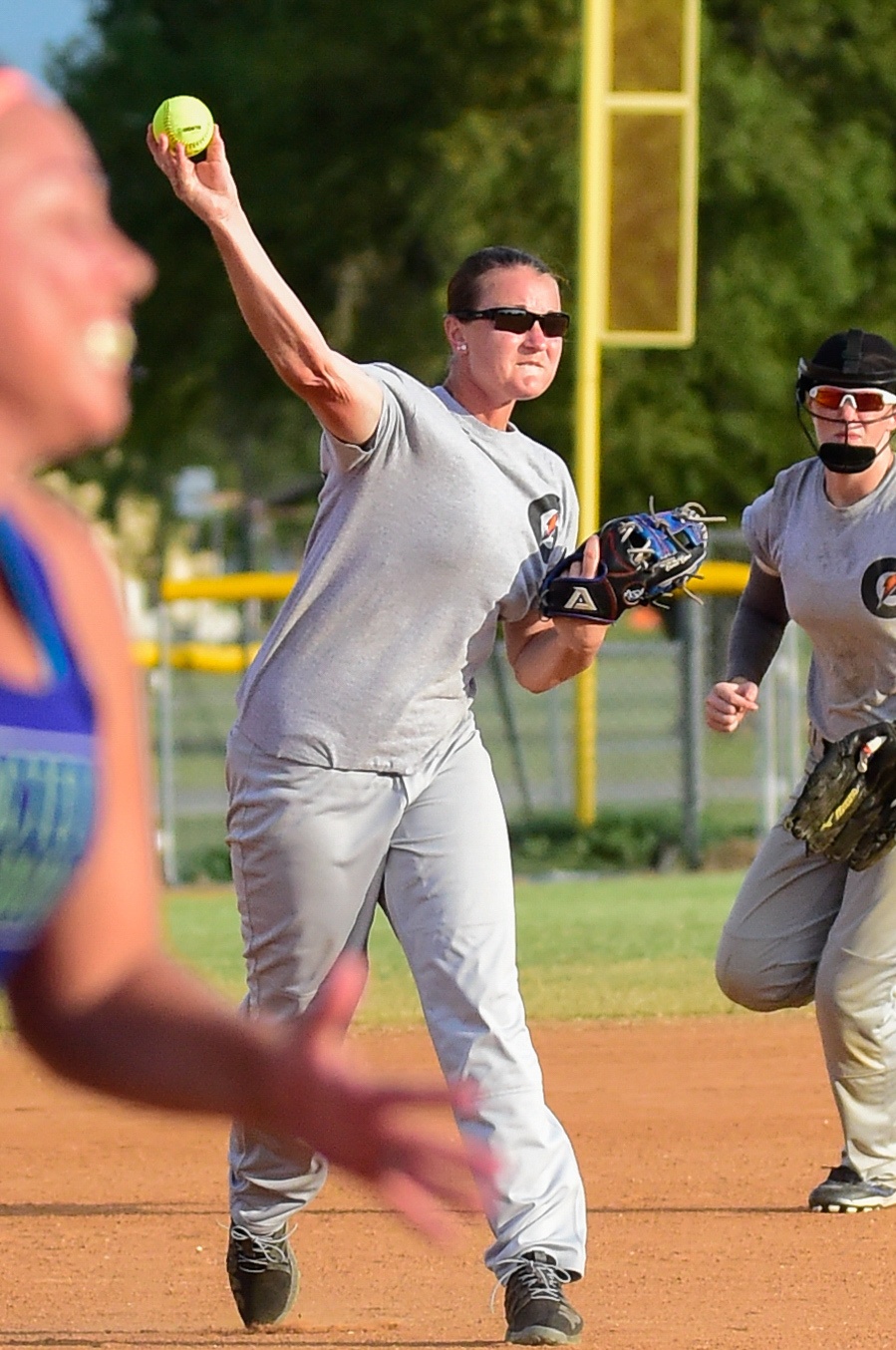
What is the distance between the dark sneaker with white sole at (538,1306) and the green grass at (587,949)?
4834 mm

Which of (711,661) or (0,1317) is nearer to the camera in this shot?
(0,1317)

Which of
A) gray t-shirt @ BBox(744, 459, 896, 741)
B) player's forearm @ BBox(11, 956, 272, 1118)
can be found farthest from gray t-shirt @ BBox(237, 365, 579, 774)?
player's forearm @ BBox(11, 956, 272, 1118)

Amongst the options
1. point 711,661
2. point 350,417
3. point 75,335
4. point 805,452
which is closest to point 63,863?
point 75,335

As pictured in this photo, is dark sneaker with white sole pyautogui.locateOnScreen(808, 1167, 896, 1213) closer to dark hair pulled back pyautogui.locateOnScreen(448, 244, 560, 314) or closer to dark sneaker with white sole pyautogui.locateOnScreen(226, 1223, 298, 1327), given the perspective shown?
dark sneaker with white sole pyautogui.locateOnScreen(226, 1223, 298, 1327)

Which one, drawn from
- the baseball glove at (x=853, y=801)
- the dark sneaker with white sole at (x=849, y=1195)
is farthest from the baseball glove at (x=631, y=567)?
the dark sneaker with white sole at (x=849, y=1195)

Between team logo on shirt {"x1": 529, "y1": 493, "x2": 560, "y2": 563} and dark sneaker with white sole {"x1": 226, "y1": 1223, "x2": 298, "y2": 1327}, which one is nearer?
dark sneaker with white sole {"x1": 226, "y1": 1223, "x2": 298, "y2": 1327}

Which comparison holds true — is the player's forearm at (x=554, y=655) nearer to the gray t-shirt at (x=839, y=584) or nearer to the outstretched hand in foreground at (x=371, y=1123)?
the gray t-shirt at (x=839, y=584)

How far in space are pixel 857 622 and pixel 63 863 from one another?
14.5ft

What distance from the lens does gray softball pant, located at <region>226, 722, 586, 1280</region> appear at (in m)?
5.08

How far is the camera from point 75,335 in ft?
6.76

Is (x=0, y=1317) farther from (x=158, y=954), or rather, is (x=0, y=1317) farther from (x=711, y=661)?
(x=711, y=661)

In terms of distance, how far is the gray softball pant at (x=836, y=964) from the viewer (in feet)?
21.3

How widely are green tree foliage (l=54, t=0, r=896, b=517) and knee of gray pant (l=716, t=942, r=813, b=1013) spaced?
66.1 feet

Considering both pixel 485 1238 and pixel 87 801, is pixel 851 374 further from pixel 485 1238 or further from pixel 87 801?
pixel 87 801
